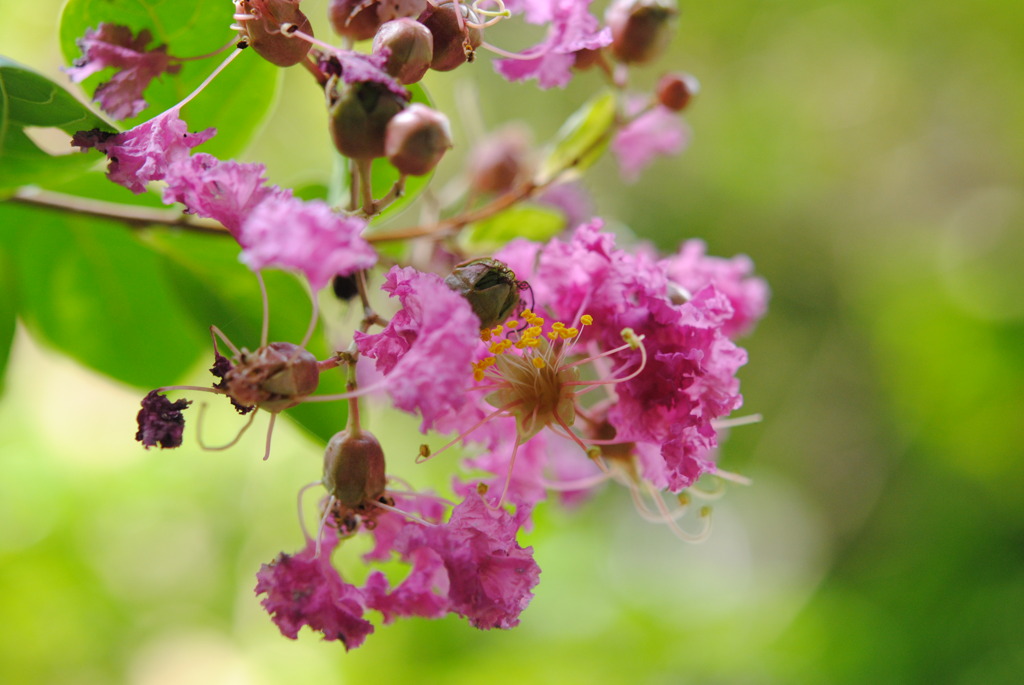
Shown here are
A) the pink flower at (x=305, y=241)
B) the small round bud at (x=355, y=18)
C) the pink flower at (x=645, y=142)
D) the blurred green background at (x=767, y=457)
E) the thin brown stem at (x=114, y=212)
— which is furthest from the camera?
the blurred green background at (x=767, y=457)

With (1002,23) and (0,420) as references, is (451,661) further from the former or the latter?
(1002,23)

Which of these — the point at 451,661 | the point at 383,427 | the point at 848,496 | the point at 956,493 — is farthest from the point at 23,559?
the point at 848,496

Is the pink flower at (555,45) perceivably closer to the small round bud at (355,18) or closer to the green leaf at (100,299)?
the small round bud at (355,18)

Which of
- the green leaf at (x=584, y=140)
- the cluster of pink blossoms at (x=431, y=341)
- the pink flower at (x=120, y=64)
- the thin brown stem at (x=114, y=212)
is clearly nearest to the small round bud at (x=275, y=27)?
the cluster of pink blossoms at (x=431, y=341)

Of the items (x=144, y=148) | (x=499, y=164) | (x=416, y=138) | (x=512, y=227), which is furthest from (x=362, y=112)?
(x=499, y=164)

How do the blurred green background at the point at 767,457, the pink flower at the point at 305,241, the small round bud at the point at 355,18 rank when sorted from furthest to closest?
the blurred green background at the point at 767,457, the small round bud at the point at 355,18, the pink flower at the point at 305,241

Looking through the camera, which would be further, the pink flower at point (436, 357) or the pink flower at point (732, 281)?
the pink flower at point (732, 281)
